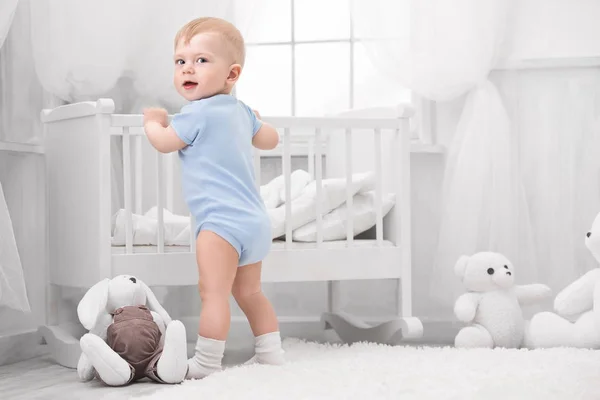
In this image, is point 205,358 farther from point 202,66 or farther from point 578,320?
point 578,320

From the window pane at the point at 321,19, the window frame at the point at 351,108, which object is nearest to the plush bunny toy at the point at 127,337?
the window frame at the point at 351,108

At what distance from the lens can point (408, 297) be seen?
2219 millimetres

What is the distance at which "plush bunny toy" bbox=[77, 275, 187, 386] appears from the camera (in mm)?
1707

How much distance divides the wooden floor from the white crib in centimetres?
8

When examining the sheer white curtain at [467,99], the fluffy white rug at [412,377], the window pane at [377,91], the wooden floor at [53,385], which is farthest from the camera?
the window pane at [377,91]

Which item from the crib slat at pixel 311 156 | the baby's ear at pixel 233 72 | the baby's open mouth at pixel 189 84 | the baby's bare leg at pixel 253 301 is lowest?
the baby's bare leg at pixel 253 301

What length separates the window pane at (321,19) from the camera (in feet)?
9.78

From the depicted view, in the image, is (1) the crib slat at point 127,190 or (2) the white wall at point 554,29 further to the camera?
(2) the white wall at point 554,29

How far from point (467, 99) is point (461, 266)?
0.66 meters

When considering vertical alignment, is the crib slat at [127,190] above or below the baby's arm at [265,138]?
below

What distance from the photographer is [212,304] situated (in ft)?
5.80

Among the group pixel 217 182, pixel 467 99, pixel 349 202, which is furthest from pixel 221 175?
pixel 467 99

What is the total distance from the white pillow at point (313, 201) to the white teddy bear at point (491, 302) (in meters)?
0.40

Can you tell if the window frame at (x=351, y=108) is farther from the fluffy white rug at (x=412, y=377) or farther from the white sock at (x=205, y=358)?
the white sock at (x=205, y=358)
